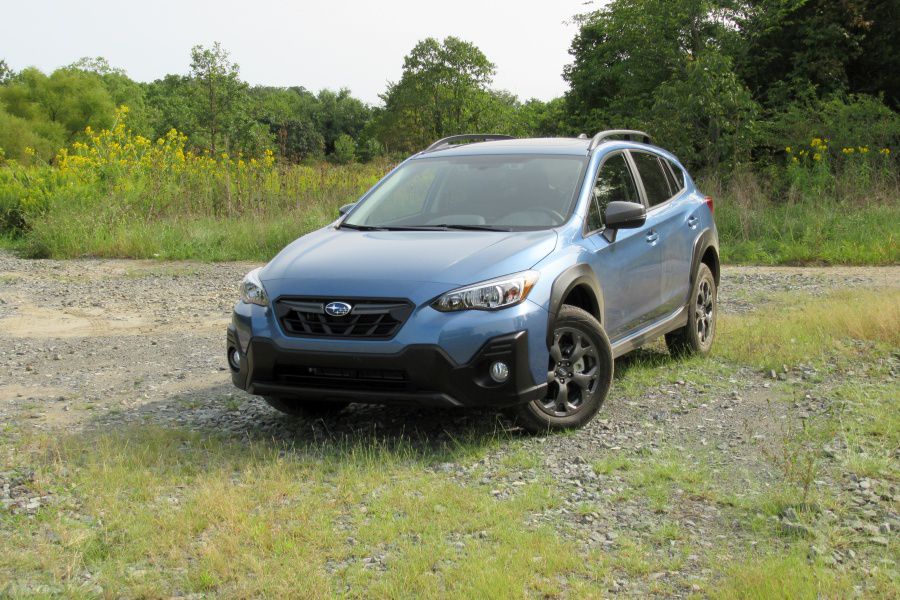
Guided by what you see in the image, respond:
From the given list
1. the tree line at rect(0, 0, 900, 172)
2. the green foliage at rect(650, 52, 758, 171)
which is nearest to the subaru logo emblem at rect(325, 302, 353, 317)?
the tree line at rect(0, 0, 900, 172)

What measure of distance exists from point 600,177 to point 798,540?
3.27 meters

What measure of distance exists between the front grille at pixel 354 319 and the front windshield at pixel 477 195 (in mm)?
1145

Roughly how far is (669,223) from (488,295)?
8.47 feet

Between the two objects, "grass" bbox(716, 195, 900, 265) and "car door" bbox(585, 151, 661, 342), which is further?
"grass" bbox(716, 195, 900, 265)

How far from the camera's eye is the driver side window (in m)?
6.61

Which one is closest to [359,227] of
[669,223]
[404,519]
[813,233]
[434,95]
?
[669,223]

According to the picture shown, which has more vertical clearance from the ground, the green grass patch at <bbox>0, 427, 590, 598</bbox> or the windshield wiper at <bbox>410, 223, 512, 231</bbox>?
the windshield wiper at <bbox>410, 223, 512, 231</bbox>

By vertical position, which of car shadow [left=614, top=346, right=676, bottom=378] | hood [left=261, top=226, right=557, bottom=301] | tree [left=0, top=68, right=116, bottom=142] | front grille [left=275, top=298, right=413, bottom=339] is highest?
tree [left=0, top=68, right=116, bottom=142]

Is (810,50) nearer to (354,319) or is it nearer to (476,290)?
(476,290)

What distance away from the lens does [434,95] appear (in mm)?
67812

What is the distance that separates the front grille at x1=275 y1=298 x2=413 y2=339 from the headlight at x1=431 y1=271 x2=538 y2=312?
0.70ft

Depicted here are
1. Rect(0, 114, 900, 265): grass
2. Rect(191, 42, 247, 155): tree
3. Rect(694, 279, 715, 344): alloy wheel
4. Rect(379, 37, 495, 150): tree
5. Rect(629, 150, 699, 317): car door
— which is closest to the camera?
Rect(629, 150, 699, 317): car door

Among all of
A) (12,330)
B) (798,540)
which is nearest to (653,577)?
(798,540)

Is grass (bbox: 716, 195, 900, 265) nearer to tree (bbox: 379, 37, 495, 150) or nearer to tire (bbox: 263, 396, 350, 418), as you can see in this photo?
tire (bbox: 263, 396, 350, 418)
